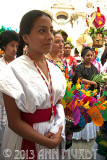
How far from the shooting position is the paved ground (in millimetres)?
2339

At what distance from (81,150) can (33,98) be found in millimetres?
2085

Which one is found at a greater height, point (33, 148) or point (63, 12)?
point (63, 12)

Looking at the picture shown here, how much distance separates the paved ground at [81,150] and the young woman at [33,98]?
1470 millimetres

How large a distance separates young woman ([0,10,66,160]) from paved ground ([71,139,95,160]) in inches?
57.9

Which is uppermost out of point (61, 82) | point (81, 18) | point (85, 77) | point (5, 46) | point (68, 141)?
point (81, 18)

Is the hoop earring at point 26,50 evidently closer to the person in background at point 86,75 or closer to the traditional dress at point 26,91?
the traditional dress at point 26,91

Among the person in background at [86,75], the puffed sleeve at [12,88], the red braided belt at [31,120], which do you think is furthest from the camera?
the person in background at [86,75]

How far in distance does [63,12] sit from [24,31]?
17882mm

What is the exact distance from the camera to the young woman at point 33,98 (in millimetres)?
952

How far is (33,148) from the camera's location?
105 cm

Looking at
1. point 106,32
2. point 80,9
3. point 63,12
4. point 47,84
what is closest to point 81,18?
point 80,9

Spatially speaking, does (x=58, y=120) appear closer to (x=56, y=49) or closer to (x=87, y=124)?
(x=56, y=49)

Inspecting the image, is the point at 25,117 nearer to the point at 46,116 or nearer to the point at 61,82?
the point at 46,116

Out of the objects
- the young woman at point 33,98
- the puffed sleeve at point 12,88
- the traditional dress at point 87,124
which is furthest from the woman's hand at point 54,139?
the traditional dress at point 87,124
